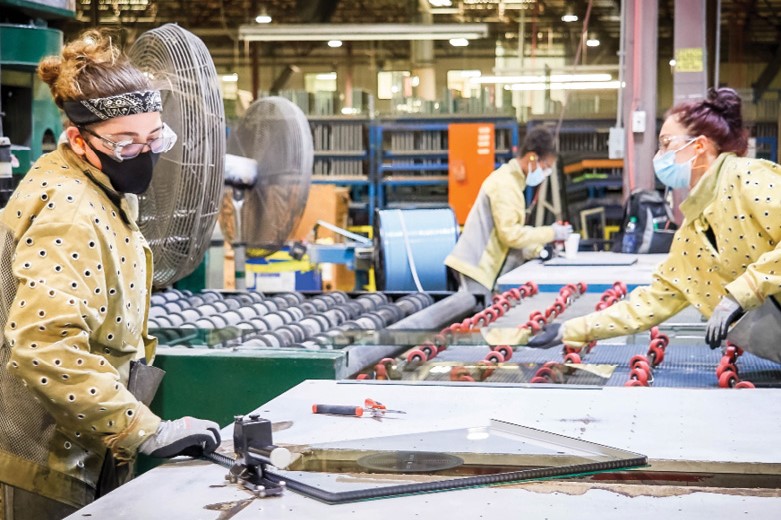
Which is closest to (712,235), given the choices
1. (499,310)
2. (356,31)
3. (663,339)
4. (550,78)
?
(663,339)

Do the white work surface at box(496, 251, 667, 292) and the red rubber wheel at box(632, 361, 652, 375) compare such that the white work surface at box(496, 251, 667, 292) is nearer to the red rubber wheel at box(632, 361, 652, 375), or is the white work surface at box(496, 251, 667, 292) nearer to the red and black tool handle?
the red rubber wheel at box(632, 361, 652, 375)

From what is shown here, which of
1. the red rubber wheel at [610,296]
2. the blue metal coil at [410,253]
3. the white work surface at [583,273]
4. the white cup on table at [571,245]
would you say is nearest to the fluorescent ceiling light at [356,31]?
the blue metal coil at [410,253]

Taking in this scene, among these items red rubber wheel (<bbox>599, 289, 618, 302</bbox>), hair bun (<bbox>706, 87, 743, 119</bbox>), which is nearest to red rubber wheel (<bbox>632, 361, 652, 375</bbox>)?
hair bun (<bbox>706, 87, 743, 119</bbox>)

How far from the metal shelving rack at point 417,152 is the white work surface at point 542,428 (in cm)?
1109

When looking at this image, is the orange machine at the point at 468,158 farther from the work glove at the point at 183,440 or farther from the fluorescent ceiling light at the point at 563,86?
the work glove at the point at 183,440

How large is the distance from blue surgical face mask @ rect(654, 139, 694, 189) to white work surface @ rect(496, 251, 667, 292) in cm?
184

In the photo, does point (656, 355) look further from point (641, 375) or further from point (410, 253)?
point (410, 253)

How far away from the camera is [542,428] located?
2.11m

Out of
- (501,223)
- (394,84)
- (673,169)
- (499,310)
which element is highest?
(394,84)

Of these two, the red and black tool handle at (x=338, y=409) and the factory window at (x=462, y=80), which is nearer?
the red and black tool handle at (x=338, y=409)

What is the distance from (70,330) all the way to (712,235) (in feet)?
6.48

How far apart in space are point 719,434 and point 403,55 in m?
15.7

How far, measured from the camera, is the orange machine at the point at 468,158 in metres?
13.0

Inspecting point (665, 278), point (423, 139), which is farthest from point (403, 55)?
point (665, 278)
